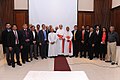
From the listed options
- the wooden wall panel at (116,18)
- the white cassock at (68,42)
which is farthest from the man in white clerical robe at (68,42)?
the wooden wall panel at (116,18)

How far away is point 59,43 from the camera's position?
9555 millimetres

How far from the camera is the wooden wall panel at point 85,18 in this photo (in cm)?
1112

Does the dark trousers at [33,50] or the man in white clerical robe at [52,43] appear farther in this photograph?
the man in white clerical robe at [52,43]

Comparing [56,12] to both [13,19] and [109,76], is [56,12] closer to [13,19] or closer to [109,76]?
[13,19]

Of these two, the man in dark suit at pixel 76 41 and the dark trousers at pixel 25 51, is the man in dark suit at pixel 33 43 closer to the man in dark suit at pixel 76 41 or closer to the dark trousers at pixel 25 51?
the dark trousers at pixel 25 51

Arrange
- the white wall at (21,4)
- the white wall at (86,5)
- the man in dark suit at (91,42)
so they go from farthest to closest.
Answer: the white wall at (86,5) < the white wall at (21,4) < the man in dark suit at (91,42)

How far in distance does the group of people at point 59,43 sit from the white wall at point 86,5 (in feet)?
7.54

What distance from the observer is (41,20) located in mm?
10625


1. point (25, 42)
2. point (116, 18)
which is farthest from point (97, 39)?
point (25, 42)

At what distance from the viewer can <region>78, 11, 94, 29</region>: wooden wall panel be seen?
11125 mm

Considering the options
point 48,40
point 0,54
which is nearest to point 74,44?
point 48,40

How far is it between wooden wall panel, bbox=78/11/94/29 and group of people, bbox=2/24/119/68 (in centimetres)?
190

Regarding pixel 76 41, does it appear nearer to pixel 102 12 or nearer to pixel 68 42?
pixel 68 42

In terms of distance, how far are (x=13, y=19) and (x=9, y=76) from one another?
592 cm
